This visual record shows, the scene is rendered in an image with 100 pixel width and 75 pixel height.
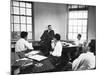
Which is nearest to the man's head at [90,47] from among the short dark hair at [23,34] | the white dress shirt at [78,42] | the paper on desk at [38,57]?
the white dress shirt at [78,42]

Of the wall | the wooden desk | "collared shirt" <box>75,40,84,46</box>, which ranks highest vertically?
the wall

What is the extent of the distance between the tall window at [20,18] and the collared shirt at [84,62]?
99 cm

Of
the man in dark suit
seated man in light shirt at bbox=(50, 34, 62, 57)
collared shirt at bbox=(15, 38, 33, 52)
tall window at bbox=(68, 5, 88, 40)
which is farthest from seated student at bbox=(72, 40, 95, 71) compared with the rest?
collared shirt at bbox=(15, 38, 33, 52)

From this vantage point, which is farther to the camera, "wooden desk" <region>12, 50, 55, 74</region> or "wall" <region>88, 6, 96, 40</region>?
"wall" <region>88, 6, 96, 40</region>

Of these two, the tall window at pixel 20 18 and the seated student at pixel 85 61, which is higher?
the tall window at pixel 20 18

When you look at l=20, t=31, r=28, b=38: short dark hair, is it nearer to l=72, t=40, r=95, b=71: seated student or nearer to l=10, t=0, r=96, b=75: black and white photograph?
l=10, t=0, r=96, b=75: black and white photograph

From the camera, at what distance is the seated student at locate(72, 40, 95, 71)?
3275 mm

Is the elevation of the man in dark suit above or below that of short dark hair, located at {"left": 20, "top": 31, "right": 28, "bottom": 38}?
below

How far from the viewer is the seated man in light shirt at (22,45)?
2.91m

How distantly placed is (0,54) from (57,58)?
3.20ft

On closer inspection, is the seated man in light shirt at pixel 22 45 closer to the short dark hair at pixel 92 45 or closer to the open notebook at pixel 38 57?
the open notebook at pixel 38 57

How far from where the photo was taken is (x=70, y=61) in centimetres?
322
